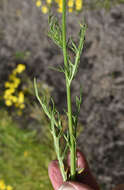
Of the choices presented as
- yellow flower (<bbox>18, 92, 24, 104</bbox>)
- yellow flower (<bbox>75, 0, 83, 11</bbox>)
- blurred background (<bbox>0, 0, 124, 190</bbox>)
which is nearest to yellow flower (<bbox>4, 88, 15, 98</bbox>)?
blurred background (<bbox>0, 0, 124, 190</bbox>)

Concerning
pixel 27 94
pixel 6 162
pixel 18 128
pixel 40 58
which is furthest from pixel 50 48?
pixel 6 162

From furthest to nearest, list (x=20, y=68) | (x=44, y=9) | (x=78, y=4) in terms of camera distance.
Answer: (x=44, y=9), (x=20, y=68), (x=78, y=4)

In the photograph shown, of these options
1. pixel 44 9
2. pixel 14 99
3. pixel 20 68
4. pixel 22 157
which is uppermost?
pixel 44 9

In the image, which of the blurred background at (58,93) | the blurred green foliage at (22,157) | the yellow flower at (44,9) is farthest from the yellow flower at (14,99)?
the yellow flower at (44,9)

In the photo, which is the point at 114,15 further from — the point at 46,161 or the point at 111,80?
the point at 46,161

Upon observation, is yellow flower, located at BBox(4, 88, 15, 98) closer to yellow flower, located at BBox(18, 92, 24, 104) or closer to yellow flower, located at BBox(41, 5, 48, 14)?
yellow flower, located at BBox(18, 92, 24, 104)

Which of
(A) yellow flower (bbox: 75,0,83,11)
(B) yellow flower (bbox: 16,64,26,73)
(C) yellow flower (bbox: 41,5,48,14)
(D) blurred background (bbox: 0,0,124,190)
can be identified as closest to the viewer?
(D) blurred background (bbox: 0,0,124,190)

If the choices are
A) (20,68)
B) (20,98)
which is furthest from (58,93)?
(20,68)

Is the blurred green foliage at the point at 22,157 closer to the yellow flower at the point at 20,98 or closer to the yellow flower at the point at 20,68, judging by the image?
the yellow flower at the point at 20,98

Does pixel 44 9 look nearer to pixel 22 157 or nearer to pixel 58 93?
pixel 58 93
